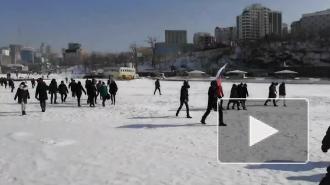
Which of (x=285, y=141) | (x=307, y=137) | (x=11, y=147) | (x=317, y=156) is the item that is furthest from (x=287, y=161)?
(x=11, y=147)

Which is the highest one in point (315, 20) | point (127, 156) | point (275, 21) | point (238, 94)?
point (275, 21)

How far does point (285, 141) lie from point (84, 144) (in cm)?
500

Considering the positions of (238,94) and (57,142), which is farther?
(238,94)

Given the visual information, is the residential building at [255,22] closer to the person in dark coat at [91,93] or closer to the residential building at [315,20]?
the residential building at [315,20]

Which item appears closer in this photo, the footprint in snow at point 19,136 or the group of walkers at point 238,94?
the footprint in snow at point 19,136

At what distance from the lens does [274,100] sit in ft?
75.5

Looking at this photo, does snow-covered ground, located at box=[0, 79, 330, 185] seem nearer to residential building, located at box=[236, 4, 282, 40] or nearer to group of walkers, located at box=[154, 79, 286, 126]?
group of walkers, located at box=[154, 79, 286, 126]

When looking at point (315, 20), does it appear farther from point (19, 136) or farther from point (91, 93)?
point (19, 136)

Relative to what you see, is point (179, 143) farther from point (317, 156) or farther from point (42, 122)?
point (42, 122)
